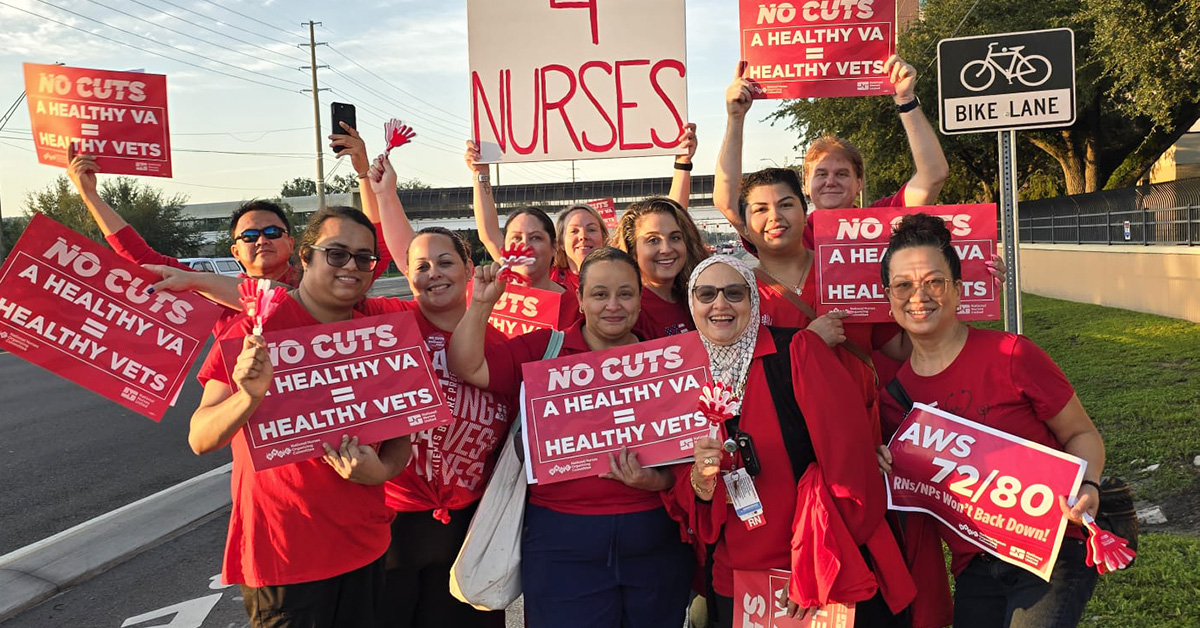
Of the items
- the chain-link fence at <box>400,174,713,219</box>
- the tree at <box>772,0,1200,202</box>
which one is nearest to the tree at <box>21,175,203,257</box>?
the chain-link fence at <box>400,174,713,219</box>

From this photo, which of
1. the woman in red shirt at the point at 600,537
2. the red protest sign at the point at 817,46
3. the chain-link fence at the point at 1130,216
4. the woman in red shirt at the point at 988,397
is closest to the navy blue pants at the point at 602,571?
the woman in red shirt at the point at 600,537

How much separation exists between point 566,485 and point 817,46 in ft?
7.99

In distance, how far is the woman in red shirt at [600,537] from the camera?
125 inches

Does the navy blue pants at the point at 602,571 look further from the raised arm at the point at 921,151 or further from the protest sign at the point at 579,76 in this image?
the protest sign at the point at 579,76

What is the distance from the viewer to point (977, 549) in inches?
119

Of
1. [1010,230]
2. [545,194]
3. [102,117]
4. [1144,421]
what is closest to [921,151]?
[1010,230]

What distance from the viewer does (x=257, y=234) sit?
4.04 m

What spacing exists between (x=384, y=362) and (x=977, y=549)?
2.12m

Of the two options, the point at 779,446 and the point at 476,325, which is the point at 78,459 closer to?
the point at 476,325

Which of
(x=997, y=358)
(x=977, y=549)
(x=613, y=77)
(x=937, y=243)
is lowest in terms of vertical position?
(x=977, y=549)

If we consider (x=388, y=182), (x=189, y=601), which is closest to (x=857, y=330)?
(x=388, y=182)

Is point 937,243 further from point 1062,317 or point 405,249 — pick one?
point 1062,317

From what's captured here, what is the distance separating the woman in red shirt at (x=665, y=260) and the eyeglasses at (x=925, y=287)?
0.90m

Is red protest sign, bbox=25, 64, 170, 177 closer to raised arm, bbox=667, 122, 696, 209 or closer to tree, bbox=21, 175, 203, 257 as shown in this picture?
raised arm, bbox=667, 122, 696, 209
